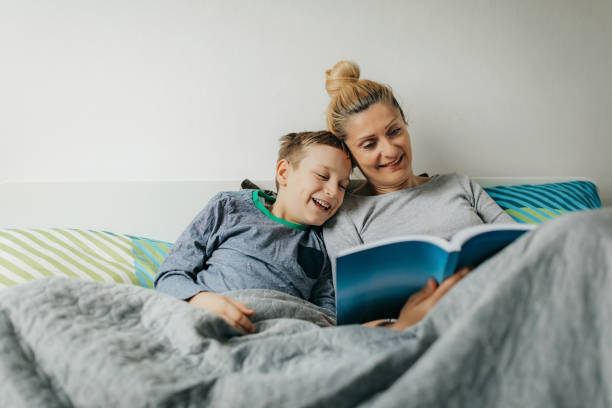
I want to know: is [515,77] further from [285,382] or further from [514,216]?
[285,382]

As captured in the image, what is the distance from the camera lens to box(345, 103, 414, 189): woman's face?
1076 millimetres

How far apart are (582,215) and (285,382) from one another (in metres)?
0.42

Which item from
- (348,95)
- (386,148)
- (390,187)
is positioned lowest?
(390,187)

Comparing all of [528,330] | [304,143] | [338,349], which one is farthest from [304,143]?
[528,330]

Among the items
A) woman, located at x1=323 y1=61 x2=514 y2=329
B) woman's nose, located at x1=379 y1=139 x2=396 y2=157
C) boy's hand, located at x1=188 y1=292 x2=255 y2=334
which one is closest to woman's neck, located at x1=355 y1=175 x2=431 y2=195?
woman, located at x1=323 y1=61 x2=514 y2=329

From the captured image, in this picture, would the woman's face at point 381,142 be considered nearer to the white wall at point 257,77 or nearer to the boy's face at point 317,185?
the boy's face at point 317,185

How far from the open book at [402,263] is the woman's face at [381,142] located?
469 millimetres

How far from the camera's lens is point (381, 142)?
1082 mm

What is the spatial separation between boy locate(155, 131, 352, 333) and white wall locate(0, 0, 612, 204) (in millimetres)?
293

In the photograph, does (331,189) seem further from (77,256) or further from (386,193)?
(77,256)

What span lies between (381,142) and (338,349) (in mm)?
659

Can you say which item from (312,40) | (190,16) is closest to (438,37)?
(312,40)

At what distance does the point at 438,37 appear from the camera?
1441 millimetres

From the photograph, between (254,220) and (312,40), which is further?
(312,40)
